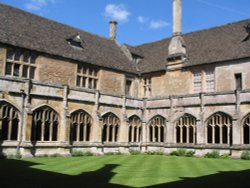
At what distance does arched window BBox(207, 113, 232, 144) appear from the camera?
20648mm

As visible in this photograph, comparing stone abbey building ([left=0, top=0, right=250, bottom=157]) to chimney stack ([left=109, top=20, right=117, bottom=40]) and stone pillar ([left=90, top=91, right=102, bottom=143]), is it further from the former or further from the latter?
chimney stack ([left=109, top=20, right=117, bottom=40])

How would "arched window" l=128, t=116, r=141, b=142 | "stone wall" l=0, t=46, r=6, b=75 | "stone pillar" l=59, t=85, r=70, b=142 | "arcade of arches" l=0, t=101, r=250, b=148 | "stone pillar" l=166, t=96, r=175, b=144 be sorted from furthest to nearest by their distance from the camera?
1. "arched window" l=128, t=116, r=141, b=142
2. "stone pillar" l=166, t=96, r=175, b=144
3. "stone wall" l=0, t=46, r=6, b=75
4. "stone pillar" l=59, t=85, r=70, b=142
5. "arcade of arches" l=0, t=101, r=250, b=148

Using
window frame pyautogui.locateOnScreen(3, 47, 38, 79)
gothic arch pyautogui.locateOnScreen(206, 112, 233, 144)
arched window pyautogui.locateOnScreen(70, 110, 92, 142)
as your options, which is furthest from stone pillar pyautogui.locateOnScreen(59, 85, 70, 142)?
gothic arch pyautogui.locateOnScreen(206, 112, 233, 144)

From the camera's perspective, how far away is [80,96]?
68.9 ft

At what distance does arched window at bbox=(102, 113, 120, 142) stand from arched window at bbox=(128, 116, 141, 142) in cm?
145

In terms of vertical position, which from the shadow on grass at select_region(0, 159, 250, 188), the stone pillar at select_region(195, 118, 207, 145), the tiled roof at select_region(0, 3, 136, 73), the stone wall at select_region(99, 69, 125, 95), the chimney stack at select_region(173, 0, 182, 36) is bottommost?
the shadow on grass at select_region(0, 159, 250, 188)

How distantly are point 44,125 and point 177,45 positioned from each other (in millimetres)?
14184

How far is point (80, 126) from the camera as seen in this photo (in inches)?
838

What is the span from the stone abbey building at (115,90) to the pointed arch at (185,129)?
71 millimetres

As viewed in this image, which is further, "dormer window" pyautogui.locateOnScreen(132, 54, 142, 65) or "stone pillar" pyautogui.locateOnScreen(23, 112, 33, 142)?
"dormer window" pyautogui.locateOnScreen(132, 54, 142, 65)

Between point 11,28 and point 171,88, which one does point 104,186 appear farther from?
point 171,88

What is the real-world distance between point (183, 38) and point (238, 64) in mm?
7948

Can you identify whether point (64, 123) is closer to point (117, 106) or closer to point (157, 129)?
point (117, 106)

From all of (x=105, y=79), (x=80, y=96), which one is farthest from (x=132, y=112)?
(x=80, y=96)
